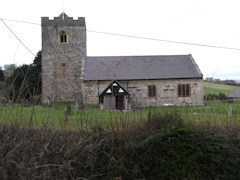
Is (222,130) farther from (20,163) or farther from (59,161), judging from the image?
(20,163)

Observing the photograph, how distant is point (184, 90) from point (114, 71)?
8123mm

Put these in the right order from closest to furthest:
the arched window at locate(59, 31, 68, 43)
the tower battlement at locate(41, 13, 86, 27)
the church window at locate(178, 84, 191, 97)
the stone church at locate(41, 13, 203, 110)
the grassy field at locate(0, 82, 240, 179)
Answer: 1. the grassy field at locate(0, 82, 240, 179)
2. the stone church at locate(41, 13, 203, 110)
3. the church window at locate(178, 84, 191, 97)
4. the tower battlement at locate(41, 13, 86, 27)
5. the arched window at locate(59, 31, 68, 43)

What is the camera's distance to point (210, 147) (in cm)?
548

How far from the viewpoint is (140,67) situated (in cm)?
2619

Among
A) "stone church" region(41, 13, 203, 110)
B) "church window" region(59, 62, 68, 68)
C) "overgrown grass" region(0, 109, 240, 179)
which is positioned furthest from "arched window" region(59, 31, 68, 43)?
"overgrown grass" region(0, 109, 240, 179)

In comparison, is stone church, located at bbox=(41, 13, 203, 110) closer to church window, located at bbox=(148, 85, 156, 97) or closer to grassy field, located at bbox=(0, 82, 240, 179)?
church window, located at bbox=(148, 85, 156, 97)

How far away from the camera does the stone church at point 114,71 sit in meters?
24.3

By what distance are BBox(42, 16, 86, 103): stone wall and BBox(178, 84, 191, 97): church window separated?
13.0 meters

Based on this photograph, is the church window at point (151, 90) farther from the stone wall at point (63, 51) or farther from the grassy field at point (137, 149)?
the grassy field at point (137, 149)

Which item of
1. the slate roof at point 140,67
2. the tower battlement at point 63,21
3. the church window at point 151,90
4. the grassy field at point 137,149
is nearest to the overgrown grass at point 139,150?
the grassy field at point 137,149

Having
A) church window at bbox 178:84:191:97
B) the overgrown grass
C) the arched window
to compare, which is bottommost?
the overgrown grass

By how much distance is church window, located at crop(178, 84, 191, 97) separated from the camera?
81.4 feet

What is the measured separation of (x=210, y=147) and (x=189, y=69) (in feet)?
69.1

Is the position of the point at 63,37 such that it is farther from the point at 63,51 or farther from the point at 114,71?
the point at 114,71
